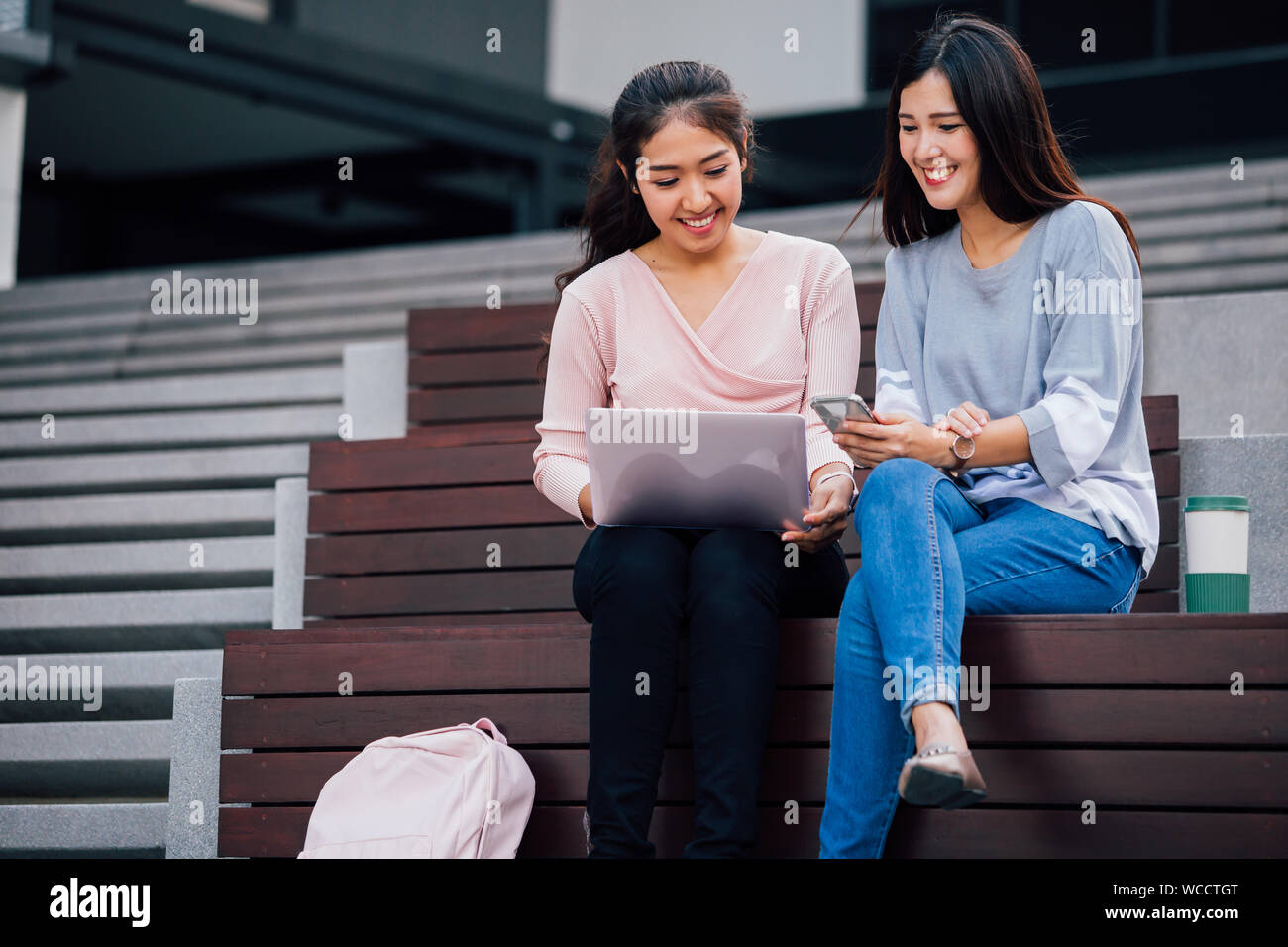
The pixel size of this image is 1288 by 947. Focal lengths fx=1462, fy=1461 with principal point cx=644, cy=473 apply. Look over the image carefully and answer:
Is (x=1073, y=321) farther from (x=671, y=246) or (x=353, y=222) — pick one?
(x=353, y=222)

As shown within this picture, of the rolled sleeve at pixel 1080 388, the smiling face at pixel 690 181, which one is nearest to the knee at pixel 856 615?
A: the rolled sleeve at pixel 1080 388

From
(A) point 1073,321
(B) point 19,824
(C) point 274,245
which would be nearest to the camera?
(A) point 1073,321

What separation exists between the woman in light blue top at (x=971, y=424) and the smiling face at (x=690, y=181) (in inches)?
10.2

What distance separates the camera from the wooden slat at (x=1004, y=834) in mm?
2088

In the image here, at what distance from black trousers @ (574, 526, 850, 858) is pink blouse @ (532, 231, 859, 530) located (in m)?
0.25

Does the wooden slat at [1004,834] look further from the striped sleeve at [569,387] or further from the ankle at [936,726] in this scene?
the striped sleeve at [569,387]

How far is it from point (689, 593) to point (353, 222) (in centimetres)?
617

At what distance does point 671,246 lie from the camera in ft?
8.57

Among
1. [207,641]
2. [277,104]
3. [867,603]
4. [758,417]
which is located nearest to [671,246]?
[758,417]

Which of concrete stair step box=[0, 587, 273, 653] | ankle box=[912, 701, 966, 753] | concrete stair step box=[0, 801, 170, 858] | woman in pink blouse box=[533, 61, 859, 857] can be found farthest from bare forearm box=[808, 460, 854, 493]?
concrete stair step box=[0, 587, 273, 653]

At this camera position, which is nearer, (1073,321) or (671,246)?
(1073,321)

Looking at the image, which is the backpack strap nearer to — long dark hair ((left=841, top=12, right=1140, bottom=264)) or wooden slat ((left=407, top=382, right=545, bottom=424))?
long dark hair ((left=841, top=12, right=1140, bottom=264))

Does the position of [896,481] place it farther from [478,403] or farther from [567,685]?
[478,403]

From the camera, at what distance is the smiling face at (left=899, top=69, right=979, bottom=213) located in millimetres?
2338
